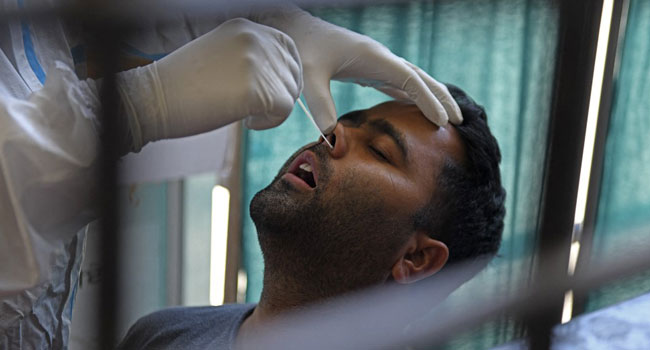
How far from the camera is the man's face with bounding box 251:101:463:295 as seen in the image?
1372 millimetres

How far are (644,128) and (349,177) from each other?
6.33ft

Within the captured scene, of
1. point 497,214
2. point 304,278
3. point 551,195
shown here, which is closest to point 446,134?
point 497,214

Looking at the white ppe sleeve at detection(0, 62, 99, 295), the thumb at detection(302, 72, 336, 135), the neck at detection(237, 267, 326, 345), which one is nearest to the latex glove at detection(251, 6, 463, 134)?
the thumb at detection(302, 72, 336, 135)

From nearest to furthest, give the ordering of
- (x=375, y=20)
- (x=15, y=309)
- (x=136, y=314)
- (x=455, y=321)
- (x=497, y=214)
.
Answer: (x=455, y=321), (x=15, y=309), (x=497, y=214), (x=375, y=20), (x=136, y=314)

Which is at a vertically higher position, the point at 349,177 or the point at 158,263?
the point at 349,177

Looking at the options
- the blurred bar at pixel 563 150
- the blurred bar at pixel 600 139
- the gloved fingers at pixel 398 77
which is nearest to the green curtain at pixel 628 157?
the blurred bar at pixel 600 139

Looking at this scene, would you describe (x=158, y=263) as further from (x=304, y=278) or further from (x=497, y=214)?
(x=497, y=214)

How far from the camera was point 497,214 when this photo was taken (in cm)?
146

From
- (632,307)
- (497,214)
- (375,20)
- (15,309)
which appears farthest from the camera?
(375,20)

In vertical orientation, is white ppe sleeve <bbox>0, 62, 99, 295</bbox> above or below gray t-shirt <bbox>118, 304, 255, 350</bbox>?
above

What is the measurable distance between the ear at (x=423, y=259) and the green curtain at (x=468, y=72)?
83cm

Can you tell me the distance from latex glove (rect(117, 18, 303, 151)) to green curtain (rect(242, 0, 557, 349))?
1112 millimetres

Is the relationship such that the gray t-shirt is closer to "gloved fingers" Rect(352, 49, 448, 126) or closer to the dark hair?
the dark hair

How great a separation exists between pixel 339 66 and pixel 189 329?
72cm
